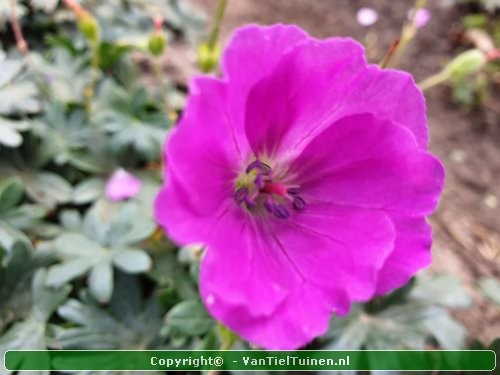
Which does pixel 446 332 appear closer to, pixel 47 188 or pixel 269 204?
pixel 269 204

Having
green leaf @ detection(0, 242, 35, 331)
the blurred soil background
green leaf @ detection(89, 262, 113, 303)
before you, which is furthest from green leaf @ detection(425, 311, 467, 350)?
green leaf @ detection(0, 242, 35, 331)

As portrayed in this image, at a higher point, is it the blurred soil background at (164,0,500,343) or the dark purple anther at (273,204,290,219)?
the dark purple anther at (273,204,290,219)

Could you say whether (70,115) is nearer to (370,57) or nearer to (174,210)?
(174,210)

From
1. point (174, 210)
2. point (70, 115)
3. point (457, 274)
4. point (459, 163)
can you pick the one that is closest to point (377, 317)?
point (457, 274)

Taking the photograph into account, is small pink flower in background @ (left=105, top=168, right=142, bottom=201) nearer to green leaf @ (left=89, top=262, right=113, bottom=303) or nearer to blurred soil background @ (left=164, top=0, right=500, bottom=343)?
green leaf @ (left=89, top=262, right=113, bottom=303)

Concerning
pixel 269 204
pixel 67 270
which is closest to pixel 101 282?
pixel 67 270

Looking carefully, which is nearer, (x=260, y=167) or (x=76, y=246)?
(x=260, y=167)
